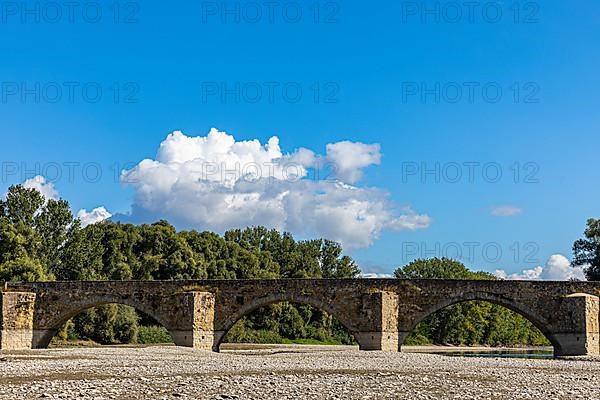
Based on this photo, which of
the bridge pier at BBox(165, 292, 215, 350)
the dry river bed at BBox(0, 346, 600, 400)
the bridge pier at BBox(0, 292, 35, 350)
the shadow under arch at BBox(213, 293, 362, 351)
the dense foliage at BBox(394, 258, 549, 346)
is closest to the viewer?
the dry river bed at BBox(0, 346, 600, 400)

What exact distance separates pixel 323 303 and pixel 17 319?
17.1 metres

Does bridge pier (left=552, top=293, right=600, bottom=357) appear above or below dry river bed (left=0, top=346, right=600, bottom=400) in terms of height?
above

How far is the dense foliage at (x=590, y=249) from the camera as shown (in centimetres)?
7019

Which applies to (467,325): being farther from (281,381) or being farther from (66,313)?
(281,381)

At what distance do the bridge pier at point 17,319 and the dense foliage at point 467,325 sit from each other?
37.0 metres

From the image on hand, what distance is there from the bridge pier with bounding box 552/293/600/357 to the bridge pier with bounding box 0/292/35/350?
2822cm

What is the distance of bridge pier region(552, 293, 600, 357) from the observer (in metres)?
39.3

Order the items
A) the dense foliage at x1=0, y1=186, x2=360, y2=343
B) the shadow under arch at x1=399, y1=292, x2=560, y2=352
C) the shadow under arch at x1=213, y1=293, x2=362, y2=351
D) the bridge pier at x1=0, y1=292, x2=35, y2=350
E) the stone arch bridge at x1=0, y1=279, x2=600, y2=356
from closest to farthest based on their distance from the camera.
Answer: the stone arch bridge at x1=0, y1=279, x2=600, y2=356
the shadow under arch at x1=399, y1=292, x2=560, y2=352
the shadow under arch at x1=213, y1=293, x2=362, y2=351
the bridge pier at x1=0, y1=292, x2=35, y2=350
the dense foliage at x1=0, y1=186, x2=360, y2=343

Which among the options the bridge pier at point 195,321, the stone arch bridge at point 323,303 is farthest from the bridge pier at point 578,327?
the bridge pier at point 195,321

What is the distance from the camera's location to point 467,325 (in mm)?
73125

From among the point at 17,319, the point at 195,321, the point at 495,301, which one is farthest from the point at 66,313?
the point at 495,301

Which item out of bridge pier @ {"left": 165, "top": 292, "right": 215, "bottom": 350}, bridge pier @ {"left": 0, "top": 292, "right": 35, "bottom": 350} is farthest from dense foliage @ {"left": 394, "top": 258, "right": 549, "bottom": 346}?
bridge pier @ {"left": 0, "top": 292, "right": 35, "bottom": 350}

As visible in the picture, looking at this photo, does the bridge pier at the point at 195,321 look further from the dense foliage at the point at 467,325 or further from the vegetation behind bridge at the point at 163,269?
the dense foliage at the point at 467,325

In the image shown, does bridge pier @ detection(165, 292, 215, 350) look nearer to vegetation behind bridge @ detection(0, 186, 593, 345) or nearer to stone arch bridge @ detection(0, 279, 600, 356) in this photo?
stone arch bridge @ detection(0, 279, 600, 356)
